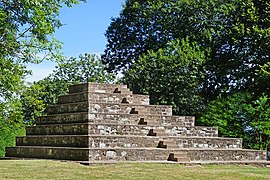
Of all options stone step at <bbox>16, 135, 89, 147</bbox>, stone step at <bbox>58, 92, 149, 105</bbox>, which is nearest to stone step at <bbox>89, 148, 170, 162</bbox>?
stone step at <bbox>16, 135, 89, 147</bbox>

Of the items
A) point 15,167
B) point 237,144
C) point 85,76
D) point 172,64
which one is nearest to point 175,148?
point 237,144

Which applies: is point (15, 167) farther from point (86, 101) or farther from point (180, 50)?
point (180, 50)

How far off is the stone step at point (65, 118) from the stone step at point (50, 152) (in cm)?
113

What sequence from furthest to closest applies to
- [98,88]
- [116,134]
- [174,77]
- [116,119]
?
[174,77]
[98,88]
[116,119]
[116,134]

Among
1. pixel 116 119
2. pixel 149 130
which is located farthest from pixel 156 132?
A: pixel 116 119

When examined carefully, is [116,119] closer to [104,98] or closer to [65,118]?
[104,98]

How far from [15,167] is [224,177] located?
15.6 feet

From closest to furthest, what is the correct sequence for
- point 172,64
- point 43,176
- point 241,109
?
point 43,176, point 241,109, point 172,64

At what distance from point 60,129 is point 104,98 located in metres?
1.80

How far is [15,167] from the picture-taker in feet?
37.2

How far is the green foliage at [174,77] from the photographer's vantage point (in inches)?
979

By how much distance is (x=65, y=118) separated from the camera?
15.4m

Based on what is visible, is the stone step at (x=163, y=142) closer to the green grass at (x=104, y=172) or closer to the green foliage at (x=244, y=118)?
the green grass at (x=104, y=172)

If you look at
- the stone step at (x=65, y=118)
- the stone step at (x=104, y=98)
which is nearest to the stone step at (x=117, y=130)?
the stone step at (x=65, y=118)
